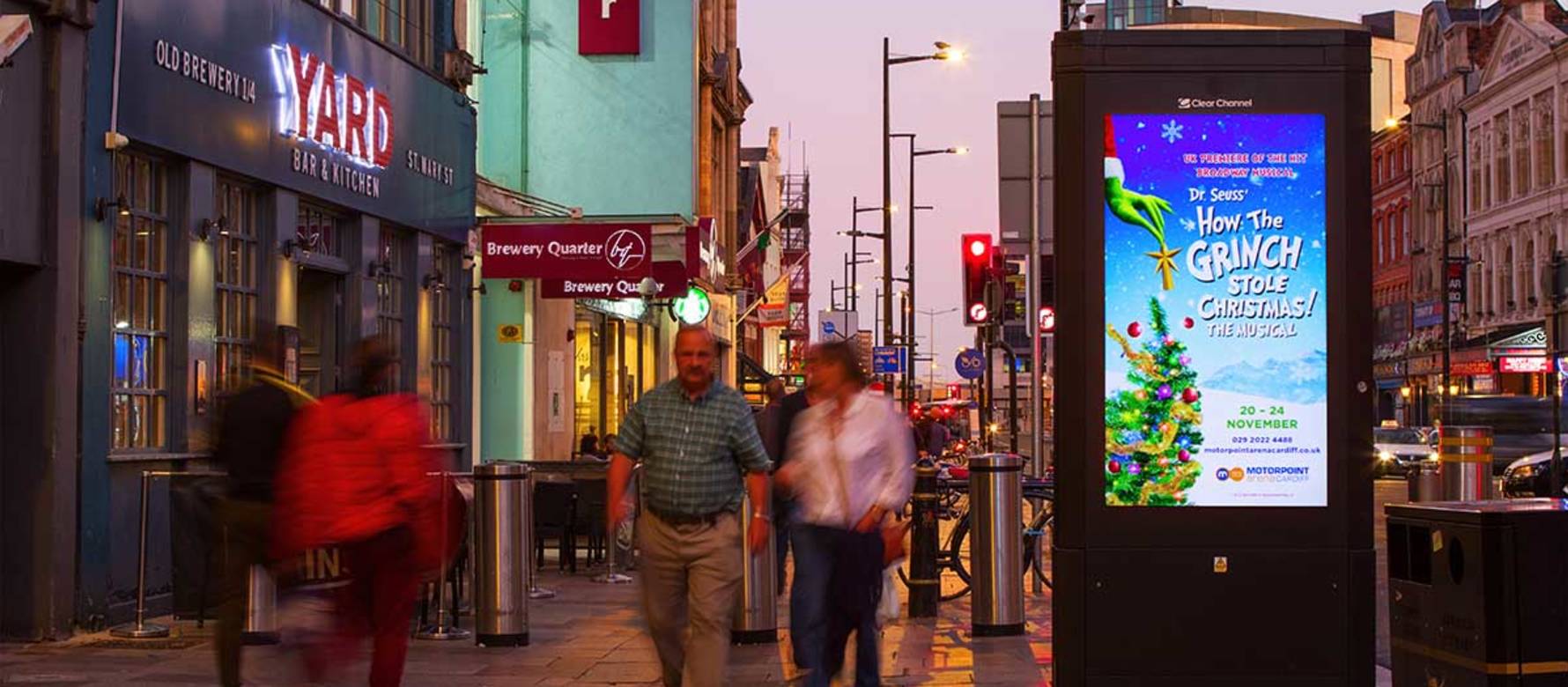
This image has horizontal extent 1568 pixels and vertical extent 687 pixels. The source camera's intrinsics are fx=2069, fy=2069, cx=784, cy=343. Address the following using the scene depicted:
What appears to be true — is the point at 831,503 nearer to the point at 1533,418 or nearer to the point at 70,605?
the point at 70,605

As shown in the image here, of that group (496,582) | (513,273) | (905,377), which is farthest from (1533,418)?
(496,582)

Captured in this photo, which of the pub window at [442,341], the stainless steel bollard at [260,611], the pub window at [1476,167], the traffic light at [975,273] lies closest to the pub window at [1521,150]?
the pub window at [1476,167]

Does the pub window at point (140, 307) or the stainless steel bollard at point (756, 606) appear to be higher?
the pub window at point (140, 307)

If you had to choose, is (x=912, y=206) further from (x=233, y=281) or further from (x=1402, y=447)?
(x=233, y=281)

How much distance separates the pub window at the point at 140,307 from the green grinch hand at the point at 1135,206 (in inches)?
290

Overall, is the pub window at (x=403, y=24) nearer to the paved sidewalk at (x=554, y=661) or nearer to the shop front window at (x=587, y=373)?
the paved sidewalk at (x=554, y=661)

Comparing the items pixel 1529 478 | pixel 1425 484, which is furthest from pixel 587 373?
pixel 1529 478

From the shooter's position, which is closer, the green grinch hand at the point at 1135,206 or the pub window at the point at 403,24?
the green grinch hand at the point at 1135,206

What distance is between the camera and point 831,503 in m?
9.95

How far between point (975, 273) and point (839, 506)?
14013 mm

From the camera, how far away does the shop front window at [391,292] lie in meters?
20.2

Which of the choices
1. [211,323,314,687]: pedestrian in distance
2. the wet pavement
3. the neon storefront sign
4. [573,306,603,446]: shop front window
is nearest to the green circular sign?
[573,306,603,446]: shop front window

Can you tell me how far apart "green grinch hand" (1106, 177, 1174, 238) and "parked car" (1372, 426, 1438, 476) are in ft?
126

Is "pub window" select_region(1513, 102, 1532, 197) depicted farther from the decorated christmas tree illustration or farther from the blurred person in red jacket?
the blurred person in red jacket
